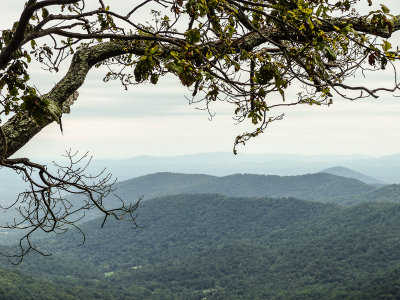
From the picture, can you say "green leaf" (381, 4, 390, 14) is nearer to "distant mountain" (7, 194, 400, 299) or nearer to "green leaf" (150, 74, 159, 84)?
"green leaf" (150, 74, 159, 84)

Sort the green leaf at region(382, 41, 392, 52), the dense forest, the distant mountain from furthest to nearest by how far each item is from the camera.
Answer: the distant mountain, the dense forest, the green leaf at region(382, 41, 392, 52)

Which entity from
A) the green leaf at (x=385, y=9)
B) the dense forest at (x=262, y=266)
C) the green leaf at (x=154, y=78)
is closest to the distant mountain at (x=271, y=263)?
the dense forest at (x=262, y=266)

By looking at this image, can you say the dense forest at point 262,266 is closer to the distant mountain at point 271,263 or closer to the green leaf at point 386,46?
the distant mountain at point 271,263

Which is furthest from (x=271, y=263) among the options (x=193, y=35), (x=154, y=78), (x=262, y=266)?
(x=193, y=35)

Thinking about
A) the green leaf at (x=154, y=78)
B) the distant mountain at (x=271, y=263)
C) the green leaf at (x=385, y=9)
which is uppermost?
the green leaf at (x=385, y=9)

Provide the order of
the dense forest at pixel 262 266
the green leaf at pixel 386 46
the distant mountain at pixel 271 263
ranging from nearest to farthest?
the green leaf at pixel 386 46, the dense forest at pixel 262 266, the distant mountain at pixel 271 263

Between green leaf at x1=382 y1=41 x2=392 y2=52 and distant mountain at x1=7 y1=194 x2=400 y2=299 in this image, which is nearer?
green leaf at x1=382 y1=41 x2=392 y2=52

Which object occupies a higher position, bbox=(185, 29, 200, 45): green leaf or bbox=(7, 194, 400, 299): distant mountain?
bbox=(185, 29, 200, 45): green leaf

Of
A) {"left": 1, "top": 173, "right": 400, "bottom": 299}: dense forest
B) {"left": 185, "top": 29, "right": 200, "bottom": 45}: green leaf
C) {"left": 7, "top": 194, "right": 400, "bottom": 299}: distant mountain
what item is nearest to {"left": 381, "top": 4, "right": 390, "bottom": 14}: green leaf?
{"left": 185, "top": 29, "right": 200, "bottom": 45}: green leaf

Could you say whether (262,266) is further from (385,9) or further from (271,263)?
(385,9)

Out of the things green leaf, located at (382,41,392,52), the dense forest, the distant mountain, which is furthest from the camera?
the distant mountain

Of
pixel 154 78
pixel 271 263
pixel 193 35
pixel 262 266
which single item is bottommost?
pixel 262 266

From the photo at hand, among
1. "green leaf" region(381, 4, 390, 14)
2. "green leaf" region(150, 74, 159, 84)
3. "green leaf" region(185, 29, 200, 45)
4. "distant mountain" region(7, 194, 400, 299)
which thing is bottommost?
"distant mountain" region(7, 194, 400, 299)

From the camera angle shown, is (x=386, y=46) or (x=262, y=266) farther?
(x=262, y=266)
